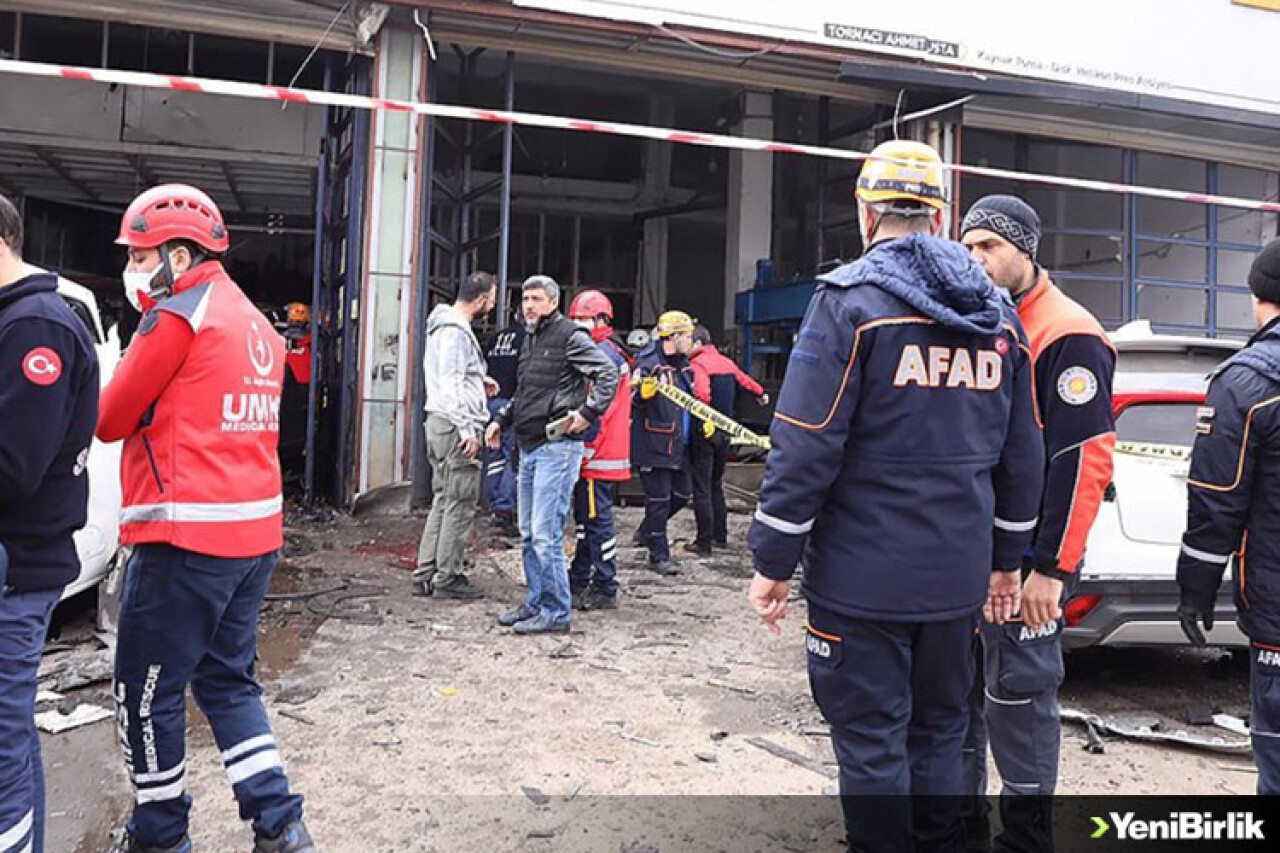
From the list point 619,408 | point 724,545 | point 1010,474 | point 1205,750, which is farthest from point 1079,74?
point 1010,474

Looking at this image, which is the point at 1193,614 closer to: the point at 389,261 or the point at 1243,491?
the point at 1243,491

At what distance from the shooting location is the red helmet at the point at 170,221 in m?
2.62

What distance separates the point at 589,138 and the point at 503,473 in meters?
9.84

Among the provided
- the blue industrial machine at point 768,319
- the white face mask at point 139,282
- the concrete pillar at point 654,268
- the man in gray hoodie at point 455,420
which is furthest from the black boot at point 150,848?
the concrete pillar at point 654,268

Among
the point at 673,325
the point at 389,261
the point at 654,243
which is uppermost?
the point at 654,243

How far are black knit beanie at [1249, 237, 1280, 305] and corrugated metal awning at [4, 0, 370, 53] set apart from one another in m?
7.62

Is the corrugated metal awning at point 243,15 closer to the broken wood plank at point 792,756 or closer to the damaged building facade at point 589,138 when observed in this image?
the damaged building facade at point 589,138

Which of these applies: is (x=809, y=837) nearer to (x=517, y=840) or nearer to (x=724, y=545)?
(x=517, y=840)

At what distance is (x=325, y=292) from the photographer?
982 centimetres

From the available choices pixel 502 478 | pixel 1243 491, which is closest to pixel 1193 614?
pixel 1243 491

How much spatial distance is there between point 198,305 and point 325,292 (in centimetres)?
765

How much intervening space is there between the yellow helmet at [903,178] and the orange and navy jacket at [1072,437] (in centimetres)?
60

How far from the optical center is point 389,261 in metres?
8.57

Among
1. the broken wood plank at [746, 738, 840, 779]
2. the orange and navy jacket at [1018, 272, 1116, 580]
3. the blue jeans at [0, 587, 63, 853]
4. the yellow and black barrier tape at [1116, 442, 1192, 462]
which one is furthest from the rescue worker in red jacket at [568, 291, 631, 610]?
the blue jeans at [0, 587, 63, 853]
